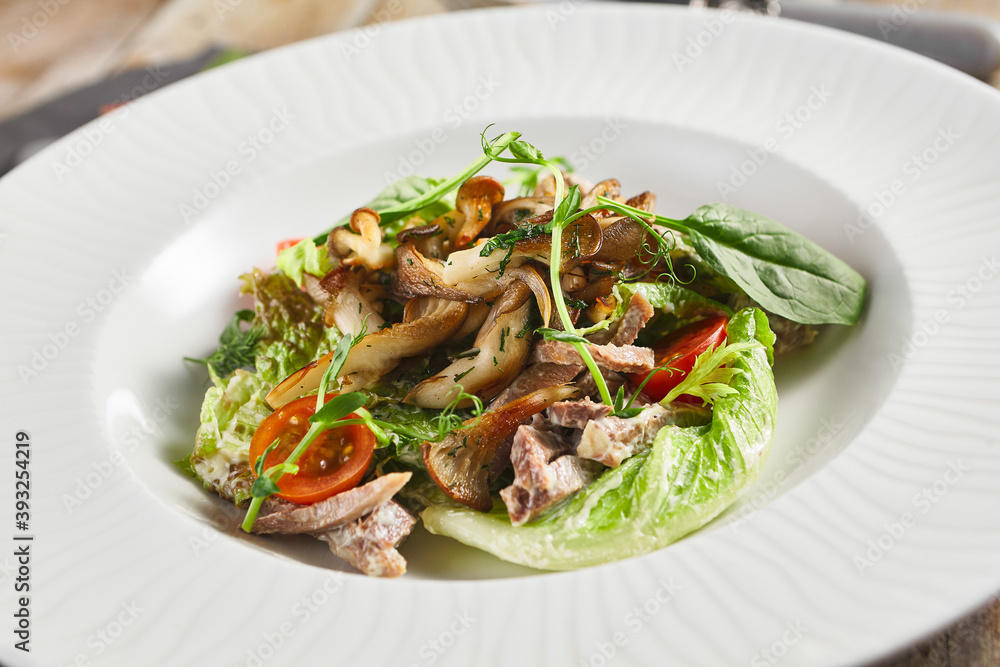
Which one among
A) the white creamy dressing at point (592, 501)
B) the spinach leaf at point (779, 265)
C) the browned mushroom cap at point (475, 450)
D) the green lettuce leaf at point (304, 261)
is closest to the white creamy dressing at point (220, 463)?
the browned mushroom cap at point (475, 450)

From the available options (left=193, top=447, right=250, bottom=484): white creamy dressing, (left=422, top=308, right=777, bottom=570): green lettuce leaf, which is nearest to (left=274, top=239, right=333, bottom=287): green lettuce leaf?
(left=193, top=447, right=250, bottom=484): white creamy dressing

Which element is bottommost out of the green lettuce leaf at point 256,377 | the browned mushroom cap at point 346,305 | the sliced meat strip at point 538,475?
the green lettuce leaf at point 256,377

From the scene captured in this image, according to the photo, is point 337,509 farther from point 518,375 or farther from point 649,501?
point 649,501

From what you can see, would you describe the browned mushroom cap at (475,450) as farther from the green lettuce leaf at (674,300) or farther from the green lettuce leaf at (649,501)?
the green lettuce leaf at (674,300)

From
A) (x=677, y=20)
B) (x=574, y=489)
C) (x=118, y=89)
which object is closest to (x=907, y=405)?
(x=574, y=489)

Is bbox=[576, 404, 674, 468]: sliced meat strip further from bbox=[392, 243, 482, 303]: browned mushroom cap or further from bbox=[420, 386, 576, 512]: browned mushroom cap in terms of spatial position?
bbox=[392, 243, 482, 303]: browned mushroom cap

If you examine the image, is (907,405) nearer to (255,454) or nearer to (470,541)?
(470,541)

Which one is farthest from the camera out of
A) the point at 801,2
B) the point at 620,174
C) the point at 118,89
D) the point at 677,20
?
the point at 118,89

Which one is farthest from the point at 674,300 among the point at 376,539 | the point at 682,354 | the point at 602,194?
the point at 376,539
